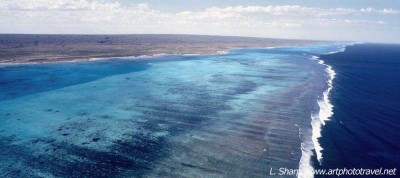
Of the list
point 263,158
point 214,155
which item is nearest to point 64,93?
point 214,155

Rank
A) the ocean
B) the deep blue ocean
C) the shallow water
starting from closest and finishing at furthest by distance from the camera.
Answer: the shallow water → the ocean → the deep blue ocean

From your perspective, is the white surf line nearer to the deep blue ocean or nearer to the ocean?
the ocean

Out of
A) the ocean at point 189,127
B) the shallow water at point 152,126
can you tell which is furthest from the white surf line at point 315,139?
the shallow water at point 152,126

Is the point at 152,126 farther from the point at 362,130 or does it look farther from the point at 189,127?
the point at 362,130

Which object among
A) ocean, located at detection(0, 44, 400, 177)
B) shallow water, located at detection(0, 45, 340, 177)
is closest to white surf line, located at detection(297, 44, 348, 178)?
ocean, located at detection(0, 44, 400, 177)

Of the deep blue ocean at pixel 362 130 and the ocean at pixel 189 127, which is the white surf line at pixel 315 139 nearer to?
the ocean at pixel 189 127
